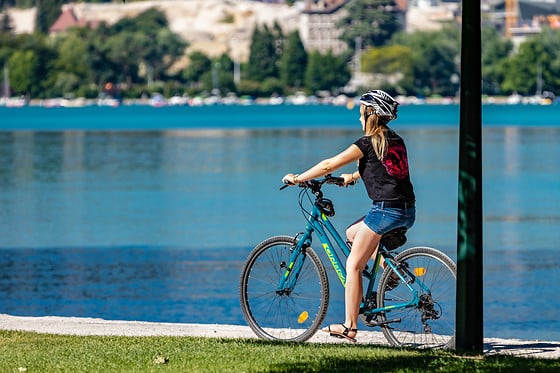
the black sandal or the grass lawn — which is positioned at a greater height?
the grass lawn

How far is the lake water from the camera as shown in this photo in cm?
1792

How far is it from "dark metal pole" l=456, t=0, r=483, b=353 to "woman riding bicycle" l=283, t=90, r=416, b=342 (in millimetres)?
424

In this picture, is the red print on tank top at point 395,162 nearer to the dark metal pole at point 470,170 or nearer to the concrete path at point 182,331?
the dark metal pole at point 470,170

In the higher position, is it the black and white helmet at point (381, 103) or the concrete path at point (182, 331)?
the black and white helmet at point (381, 103)

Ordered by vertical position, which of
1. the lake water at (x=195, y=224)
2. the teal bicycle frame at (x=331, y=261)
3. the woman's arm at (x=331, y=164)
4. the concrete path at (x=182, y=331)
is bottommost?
the lake water at (x=195, y=224)

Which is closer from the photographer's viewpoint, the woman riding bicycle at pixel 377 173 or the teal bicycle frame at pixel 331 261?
the woman riding bicycle at pixel 377 173

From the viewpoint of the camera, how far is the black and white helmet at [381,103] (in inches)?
334

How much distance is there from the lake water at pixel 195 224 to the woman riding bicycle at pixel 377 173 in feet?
22.7

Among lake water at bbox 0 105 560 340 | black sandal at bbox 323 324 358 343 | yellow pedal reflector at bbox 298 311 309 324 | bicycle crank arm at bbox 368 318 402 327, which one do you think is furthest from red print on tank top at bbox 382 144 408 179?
lake water at bbox 0 105 560 340

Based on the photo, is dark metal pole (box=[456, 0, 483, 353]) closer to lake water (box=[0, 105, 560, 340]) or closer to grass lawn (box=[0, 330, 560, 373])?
grass lawn (box=[0, 330, 560, 373])

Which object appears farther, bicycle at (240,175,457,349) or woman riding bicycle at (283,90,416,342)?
bicycle at (240,175,457,349)

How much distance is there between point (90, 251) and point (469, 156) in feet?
59.8

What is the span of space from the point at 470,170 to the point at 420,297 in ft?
3.10

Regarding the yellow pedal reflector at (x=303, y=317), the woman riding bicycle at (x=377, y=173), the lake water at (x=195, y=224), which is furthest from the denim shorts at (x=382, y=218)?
the lake water at (x=195, y=224)
